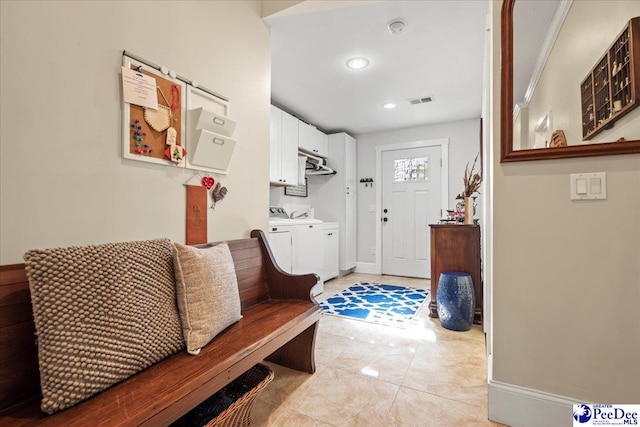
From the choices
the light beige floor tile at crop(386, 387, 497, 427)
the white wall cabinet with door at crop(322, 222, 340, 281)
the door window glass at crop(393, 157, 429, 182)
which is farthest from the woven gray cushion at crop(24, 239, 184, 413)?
the door window glass at crop(393, 157, 429, 182)

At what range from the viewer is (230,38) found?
70.5 inches

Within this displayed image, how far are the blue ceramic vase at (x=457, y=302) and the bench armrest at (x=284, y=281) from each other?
127cm

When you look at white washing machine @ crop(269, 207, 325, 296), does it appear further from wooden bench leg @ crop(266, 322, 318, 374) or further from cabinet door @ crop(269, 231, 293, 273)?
wooden bench leg @ crop(266, 322, 318, 374)

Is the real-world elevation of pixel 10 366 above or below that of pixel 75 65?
below

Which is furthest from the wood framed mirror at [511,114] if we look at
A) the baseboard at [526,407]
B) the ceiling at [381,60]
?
the baseboard at [526,407]

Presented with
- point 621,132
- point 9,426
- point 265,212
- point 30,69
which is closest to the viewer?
point 9,426

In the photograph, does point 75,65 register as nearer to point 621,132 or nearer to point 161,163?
point 161,163

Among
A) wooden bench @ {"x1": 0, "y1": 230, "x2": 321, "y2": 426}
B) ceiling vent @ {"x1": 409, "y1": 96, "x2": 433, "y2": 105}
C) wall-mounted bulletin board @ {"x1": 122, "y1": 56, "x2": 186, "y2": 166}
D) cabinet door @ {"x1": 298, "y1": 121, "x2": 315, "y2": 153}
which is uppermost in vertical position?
ceiling vent @ {"x1": 409, "y1": 96, "x2": 433, "y2": 105}

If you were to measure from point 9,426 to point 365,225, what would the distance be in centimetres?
441

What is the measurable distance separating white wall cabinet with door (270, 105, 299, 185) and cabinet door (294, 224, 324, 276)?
67 cm

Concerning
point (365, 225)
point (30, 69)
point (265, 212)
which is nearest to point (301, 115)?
point (365, 225)

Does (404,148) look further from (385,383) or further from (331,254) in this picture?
(385,383)

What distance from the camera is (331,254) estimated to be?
4.19 meters

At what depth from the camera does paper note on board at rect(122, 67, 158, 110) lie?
1.24m
